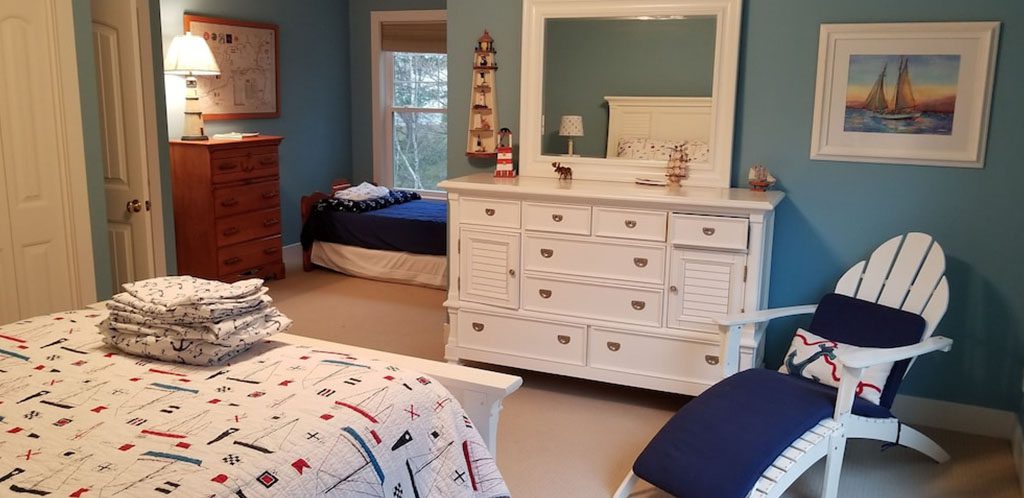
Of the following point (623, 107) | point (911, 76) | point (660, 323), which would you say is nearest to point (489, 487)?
point (660, 323)

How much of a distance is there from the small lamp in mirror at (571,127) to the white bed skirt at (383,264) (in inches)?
76.4

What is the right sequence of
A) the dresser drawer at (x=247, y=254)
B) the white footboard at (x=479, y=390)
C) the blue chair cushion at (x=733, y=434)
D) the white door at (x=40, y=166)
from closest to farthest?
the white footboard at (x=479, y=390)
the blue chair cushion at (x=733, y=434)
the white door at (x=40, y=166)
the dresser drawer at (x=247, y=254)

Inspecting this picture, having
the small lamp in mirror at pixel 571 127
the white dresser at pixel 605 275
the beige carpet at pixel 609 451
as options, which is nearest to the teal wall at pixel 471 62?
the small lamp in mirror at pixel 571 127

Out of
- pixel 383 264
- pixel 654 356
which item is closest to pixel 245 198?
pixel 383 264

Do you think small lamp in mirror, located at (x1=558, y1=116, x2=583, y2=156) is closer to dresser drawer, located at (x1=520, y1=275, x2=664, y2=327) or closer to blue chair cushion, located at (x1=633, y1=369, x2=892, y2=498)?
dresser drawer, located at (x1=520, y1=275, x2=664, y2=327)

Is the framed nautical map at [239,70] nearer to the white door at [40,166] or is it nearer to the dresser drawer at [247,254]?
the dresser drawer at [247,254]

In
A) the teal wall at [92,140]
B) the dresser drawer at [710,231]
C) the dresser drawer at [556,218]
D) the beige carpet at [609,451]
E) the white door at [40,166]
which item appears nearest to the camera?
the beige carpet at [609,451]

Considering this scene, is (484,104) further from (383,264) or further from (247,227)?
(247,227)

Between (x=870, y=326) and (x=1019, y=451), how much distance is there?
735 millimetres

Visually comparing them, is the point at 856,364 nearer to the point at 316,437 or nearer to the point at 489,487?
the point at 489,487

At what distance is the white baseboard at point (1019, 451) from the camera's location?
3.07 meters

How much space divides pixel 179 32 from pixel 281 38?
103cm

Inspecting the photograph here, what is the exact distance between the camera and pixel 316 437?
1715mm

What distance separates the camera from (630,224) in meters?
3.56
